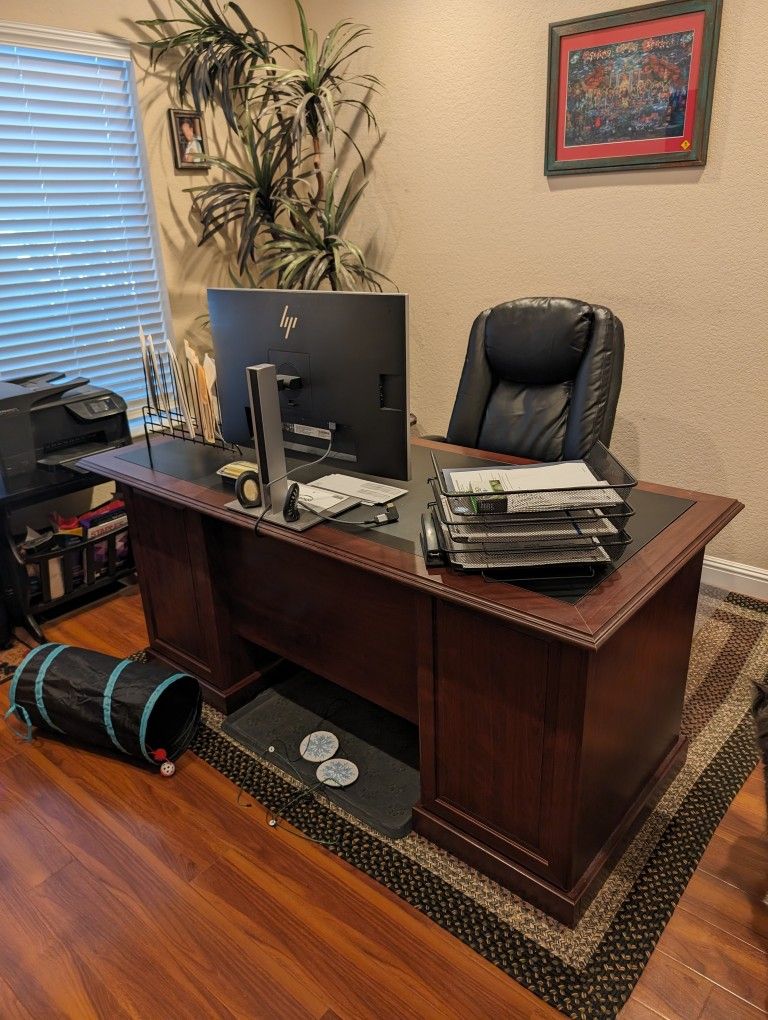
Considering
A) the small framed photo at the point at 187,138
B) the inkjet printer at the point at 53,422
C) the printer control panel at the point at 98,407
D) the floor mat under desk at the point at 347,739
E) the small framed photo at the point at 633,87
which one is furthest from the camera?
the small framed photo at the point at 187,138

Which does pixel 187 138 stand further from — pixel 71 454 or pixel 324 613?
pixel 324 613

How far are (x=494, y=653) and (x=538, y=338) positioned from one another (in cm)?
120

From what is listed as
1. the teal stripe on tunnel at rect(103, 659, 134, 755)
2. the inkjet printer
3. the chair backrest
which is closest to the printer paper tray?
the inkjet printer

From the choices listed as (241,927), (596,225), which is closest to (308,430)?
(241,927)

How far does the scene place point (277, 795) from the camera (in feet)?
6.35

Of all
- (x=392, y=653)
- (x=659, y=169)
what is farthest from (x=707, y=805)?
(x=659, y=169)

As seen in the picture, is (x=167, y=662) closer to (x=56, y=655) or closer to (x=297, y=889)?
(x=56, y=655)

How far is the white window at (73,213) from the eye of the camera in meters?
2.81

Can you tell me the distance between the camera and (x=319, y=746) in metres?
2.08

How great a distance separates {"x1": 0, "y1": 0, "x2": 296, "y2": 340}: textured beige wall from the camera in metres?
2.80

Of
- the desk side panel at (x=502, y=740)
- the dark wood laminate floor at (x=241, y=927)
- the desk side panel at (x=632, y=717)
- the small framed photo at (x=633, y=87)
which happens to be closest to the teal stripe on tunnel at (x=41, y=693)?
the dark wood laminate floor at (x=241, y=927)

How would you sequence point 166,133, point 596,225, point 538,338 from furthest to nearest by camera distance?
point 166,133, point 596,225, point 538,338

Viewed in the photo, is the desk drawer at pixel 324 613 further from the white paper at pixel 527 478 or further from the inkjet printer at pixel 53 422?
the inkjet printer at pixel 53 422

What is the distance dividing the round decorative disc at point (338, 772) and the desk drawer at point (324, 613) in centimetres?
22
